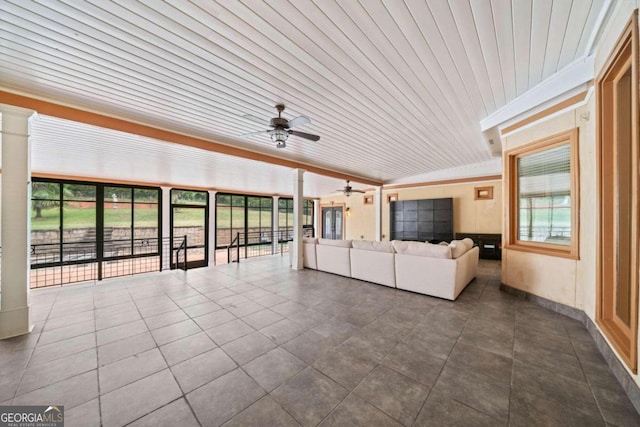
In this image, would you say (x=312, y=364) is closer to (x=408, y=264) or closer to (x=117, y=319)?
(x=408, y=264)

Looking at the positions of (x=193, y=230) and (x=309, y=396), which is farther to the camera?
(x=193, y=230)

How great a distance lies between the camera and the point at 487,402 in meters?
1.57

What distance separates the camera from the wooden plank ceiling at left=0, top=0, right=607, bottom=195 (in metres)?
1.71

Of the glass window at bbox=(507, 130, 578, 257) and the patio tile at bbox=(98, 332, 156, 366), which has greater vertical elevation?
the glass window at bbox=(507, 130, 578, 257)

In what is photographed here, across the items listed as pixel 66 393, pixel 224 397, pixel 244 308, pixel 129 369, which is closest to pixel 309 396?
pixel 224 397

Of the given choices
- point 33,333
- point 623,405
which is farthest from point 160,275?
point 623,405

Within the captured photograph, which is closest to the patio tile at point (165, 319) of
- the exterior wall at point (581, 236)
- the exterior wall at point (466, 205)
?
the exterior wall at point (581, 236)

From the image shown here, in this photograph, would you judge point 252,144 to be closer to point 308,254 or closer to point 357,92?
point 357,92

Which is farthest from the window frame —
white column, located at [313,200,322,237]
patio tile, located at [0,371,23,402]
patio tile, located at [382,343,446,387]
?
white column, located at [313,200,322,237]

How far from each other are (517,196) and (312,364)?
161 inches

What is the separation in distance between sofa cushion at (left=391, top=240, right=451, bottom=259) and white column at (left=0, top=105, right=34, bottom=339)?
16.7 ft

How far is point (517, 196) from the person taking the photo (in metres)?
3.71

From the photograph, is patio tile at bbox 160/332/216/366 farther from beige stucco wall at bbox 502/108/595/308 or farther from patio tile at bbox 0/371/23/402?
beige stucco wall at bbox 502/108/595/308

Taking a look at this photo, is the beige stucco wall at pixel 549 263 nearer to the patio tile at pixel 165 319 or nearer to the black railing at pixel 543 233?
the black railing at pixel 543 233
